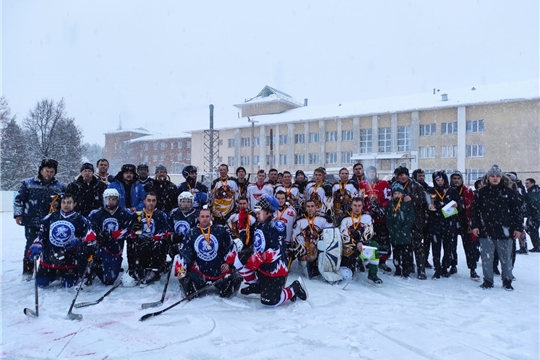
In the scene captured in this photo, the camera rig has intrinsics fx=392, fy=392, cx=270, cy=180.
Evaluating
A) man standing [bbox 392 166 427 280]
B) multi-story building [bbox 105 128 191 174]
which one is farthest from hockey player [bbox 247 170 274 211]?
multi-story building [bbox 105 128 191 174]

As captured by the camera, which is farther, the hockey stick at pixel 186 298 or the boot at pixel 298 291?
the boot at pixel 298 291

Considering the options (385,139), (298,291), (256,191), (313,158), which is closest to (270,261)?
(298,291)

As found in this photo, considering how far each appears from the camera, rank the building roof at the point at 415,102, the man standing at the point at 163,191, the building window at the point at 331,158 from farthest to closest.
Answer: the building window at the point at 331,158 → the building roof at the point at 415,102 → the man standing at the point at 163,191

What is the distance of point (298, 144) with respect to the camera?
4453cm

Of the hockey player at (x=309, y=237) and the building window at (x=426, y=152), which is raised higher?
the building window at (x=426, y=152)

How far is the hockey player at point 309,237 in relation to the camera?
20.9ft

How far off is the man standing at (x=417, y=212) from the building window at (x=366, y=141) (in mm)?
34161

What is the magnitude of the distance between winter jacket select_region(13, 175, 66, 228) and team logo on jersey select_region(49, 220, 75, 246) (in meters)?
0.81

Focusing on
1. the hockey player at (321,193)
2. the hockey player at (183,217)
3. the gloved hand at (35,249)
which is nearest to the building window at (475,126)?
the hockey player at (321,193)

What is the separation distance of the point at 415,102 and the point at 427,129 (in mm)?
3232

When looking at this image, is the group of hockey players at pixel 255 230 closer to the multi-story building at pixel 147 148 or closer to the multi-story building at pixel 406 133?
the multi-story building at pixel 406 133

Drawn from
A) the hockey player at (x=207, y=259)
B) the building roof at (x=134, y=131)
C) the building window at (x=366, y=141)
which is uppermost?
the building roof at (x=134, y=131)

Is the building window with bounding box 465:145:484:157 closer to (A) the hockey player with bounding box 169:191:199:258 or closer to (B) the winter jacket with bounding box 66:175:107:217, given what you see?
(A) the hockey player with bounding box 169:191:199:258

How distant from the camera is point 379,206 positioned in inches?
283
